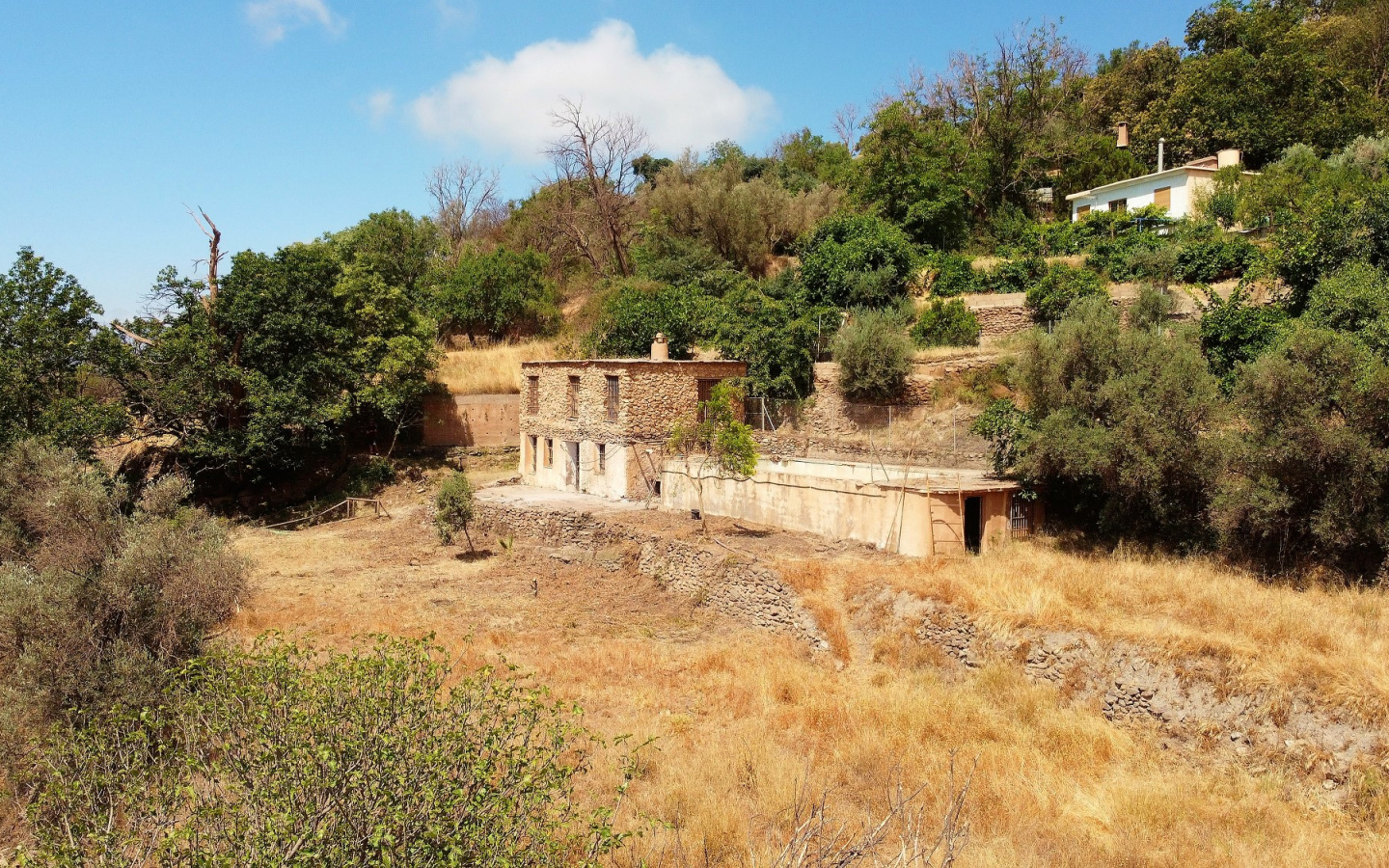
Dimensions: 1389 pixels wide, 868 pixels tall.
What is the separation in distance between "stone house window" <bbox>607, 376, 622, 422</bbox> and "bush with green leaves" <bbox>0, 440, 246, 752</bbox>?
11.4m

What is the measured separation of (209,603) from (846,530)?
12.6 meters

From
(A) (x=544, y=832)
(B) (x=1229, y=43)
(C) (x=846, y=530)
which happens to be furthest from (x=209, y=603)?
(B) (x=1229, y=43)

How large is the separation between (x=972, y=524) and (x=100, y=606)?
16.3m

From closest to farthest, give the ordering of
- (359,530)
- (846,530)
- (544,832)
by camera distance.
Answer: (544,832)
(846,530)
(359,530)

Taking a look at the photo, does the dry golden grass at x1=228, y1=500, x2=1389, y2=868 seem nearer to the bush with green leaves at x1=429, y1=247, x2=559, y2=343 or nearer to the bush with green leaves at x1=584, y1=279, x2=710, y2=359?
the bush with green leaves at x1=584, y1=279, x2=710, y2=359

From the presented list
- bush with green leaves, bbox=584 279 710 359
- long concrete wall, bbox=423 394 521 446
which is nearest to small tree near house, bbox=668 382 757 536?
bush with green leaves, bbox=584 279 710 359

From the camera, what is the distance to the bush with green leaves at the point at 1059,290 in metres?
27.7

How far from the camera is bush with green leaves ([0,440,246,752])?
40.9 feet

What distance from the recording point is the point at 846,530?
19844 millimetres

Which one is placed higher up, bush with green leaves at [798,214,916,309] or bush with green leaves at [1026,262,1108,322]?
bush with green leaves at [798,214,916,309]

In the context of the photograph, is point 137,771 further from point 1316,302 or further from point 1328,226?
point 1328,226

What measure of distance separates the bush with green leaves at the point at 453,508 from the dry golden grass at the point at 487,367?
975 cm

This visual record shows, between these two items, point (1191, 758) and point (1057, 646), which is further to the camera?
point (1057, 646)

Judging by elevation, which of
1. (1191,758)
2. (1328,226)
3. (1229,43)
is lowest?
(1191,758)
